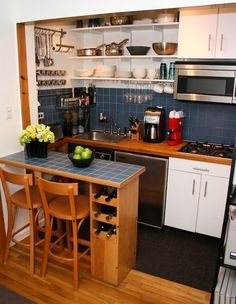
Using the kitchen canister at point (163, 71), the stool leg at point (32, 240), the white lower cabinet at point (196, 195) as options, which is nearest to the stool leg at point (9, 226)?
the stool leg at point (32, 240)

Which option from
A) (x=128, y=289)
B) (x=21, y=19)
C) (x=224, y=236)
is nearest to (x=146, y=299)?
(x=128, y=289)

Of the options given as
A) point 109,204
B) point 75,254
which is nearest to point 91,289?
point 75,254

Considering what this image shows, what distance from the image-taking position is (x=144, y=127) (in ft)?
11.3

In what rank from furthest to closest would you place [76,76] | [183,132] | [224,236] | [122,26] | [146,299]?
[76,76], [183,132], [122,26], [146,299], [224,236]

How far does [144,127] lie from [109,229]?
1.44 metres

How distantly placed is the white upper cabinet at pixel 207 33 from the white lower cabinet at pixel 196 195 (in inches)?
41.1

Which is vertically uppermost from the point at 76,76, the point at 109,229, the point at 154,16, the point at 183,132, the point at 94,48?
the point at 154,16

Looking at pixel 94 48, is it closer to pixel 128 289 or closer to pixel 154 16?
pixel 154 16

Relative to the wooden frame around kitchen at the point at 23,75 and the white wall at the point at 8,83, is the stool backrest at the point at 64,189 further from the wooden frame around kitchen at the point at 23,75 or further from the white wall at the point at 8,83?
the wooden frame around kitchen at the point at 23,75

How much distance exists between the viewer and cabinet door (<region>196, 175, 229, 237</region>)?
9.46ft

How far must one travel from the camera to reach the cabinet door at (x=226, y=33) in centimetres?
265

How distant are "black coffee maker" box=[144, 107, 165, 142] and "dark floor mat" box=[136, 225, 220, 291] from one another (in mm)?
1018

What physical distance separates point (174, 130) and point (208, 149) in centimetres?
42

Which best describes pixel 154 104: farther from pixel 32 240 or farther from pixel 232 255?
pixel 232 255
